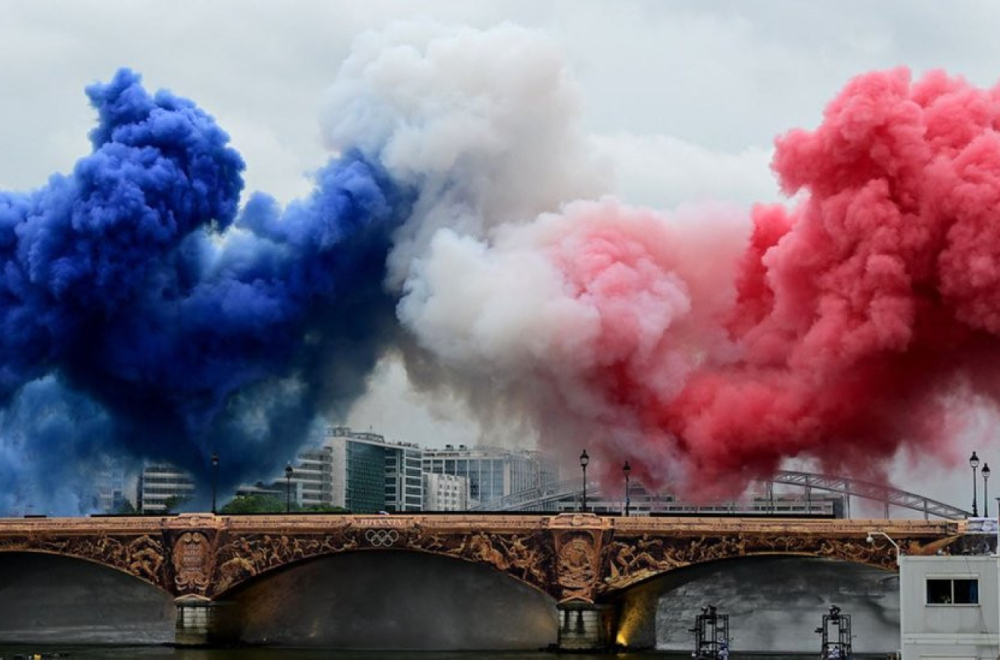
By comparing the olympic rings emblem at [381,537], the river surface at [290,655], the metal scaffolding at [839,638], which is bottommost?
the river surface at [290,655]

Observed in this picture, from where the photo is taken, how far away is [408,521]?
346ft

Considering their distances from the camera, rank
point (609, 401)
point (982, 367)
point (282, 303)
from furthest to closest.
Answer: point (282, 303) → point (609, 401) → point (982, 367)

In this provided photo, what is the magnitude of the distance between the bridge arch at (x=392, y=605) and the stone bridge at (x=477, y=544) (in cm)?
A: 196

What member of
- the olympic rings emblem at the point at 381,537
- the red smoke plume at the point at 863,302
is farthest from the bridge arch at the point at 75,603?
the red smoke plume at the point at 863,302

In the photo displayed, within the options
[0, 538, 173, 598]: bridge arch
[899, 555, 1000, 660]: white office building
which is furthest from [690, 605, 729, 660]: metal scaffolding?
[0, 538, 173, 598]: bridge arch

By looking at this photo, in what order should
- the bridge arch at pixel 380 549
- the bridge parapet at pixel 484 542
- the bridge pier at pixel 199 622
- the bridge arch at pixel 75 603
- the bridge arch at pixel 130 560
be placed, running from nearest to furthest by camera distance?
the bridge parapet at pixel 484 542
the bridge arch at pixel 380 549
the bridge pier at pixel 199 622
the bridge arch at pixel 130 560
the bridge arch at pixel 75 603

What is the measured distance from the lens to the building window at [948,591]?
75875mm

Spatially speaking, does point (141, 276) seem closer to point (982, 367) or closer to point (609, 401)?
point (609, 401)

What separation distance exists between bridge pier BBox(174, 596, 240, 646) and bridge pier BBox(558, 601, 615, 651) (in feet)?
62.2

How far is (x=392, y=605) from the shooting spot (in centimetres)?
11212

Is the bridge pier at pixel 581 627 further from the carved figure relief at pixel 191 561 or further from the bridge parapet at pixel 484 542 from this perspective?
the carved figure relief at pixel 191 561

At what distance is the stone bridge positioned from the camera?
326 ft

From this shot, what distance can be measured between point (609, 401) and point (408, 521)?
11995mm

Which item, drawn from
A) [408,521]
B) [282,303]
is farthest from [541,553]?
[282,303]
